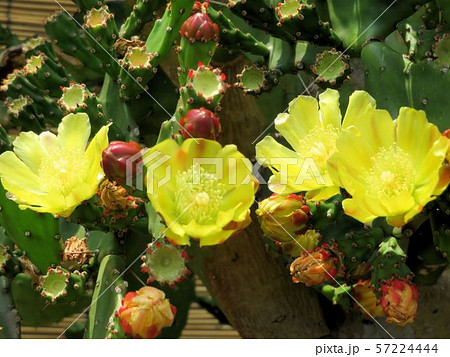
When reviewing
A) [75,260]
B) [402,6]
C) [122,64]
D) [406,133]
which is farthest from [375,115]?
[75,260]

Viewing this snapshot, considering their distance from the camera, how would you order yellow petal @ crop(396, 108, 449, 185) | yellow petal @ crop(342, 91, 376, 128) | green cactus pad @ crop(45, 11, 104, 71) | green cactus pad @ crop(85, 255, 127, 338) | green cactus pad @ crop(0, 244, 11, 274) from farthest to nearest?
green cactus pad @ crop(45, 11, 104, 71)
green cactus pad @ crop(0, 244, 11, 274)
green cactus pad @ crop(85, 255, 127, 338)
yellow petal @ crop(342, 91, 376, 128)
yellow petal @ crop(396, 108, 449, 185)

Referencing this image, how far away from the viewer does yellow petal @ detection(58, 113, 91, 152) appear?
1162mm

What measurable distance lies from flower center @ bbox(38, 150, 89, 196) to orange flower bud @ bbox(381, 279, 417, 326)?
414mm

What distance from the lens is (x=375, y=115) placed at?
1062 millimetres

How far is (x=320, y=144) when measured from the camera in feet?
3.70

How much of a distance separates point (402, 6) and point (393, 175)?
359 millimetres

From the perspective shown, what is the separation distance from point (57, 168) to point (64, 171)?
0.05ft

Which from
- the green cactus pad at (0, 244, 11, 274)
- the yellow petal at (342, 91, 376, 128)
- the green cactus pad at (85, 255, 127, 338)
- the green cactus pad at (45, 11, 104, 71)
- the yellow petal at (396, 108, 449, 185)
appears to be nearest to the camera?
the yellow petal at (396, 108, 449, 185)

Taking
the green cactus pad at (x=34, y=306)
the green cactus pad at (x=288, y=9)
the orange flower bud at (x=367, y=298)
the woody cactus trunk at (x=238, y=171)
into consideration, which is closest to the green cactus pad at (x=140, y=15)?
the woody cactus trunk at (x=238, y=171)

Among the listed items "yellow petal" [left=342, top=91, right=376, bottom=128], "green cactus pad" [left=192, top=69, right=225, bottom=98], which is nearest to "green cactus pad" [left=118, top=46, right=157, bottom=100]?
"green cactus pad" [left=192, top=69, right=225, bottom=98]

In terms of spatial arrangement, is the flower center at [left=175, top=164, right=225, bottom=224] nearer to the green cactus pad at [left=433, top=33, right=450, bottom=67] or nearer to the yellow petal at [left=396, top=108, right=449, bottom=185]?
the yellow petal at [left=396, top=108, right=449, bottom=185]

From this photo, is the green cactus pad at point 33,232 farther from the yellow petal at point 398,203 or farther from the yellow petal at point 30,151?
the yellow petal at point 398,203

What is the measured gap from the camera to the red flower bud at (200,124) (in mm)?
1032

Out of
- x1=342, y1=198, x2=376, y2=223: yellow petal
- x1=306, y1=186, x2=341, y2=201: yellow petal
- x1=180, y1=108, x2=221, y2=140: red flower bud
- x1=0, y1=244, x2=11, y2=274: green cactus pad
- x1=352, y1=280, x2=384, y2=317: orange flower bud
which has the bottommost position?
x1=352, y1=280, x2=384, y2=317: orange flower bud
